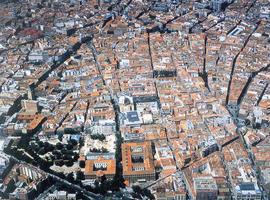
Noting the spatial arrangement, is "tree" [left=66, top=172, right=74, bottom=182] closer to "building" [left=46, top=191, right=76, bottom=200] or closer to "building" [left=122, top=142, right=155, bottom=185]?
"building" [left=46, top=191, right=76, bottom=200]

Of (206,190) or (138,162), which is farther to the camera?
(138,162)

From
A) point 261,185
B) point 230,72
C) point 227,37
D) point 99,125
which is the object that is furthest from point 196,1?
point 261,185

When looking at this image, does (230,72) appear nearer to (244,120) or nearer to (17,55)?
(244,120)

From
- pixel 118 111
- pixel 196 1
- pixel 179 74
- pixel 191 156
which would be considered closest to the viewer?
pixel 191 156

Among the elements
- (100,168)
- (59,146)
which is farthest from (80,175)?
(59,146)

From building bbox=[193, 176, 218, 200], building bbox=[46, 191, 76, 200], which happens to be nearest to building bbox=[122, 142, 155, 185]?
building bbox=[193, 176, 218, 200]

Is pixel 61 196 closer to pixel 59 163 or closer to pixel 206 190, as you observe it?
pixel 59 163

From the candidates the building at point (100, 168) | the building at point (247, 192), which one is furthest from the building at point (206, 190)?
the building at point (100, 168)

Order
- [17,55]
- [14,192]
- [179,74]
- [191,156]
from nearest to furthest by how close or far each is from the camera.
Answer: [14,192] → [191,156] → [179,74] → [17,55]

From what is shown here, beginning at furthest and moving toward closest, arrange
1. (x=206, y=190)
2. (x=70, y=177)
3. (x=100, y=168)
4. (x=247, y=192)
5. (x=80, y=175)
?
(x=100, y=168), (x=80, y=175), (x=70, y=177), (x=247, y=192), (x=206, y=190)
